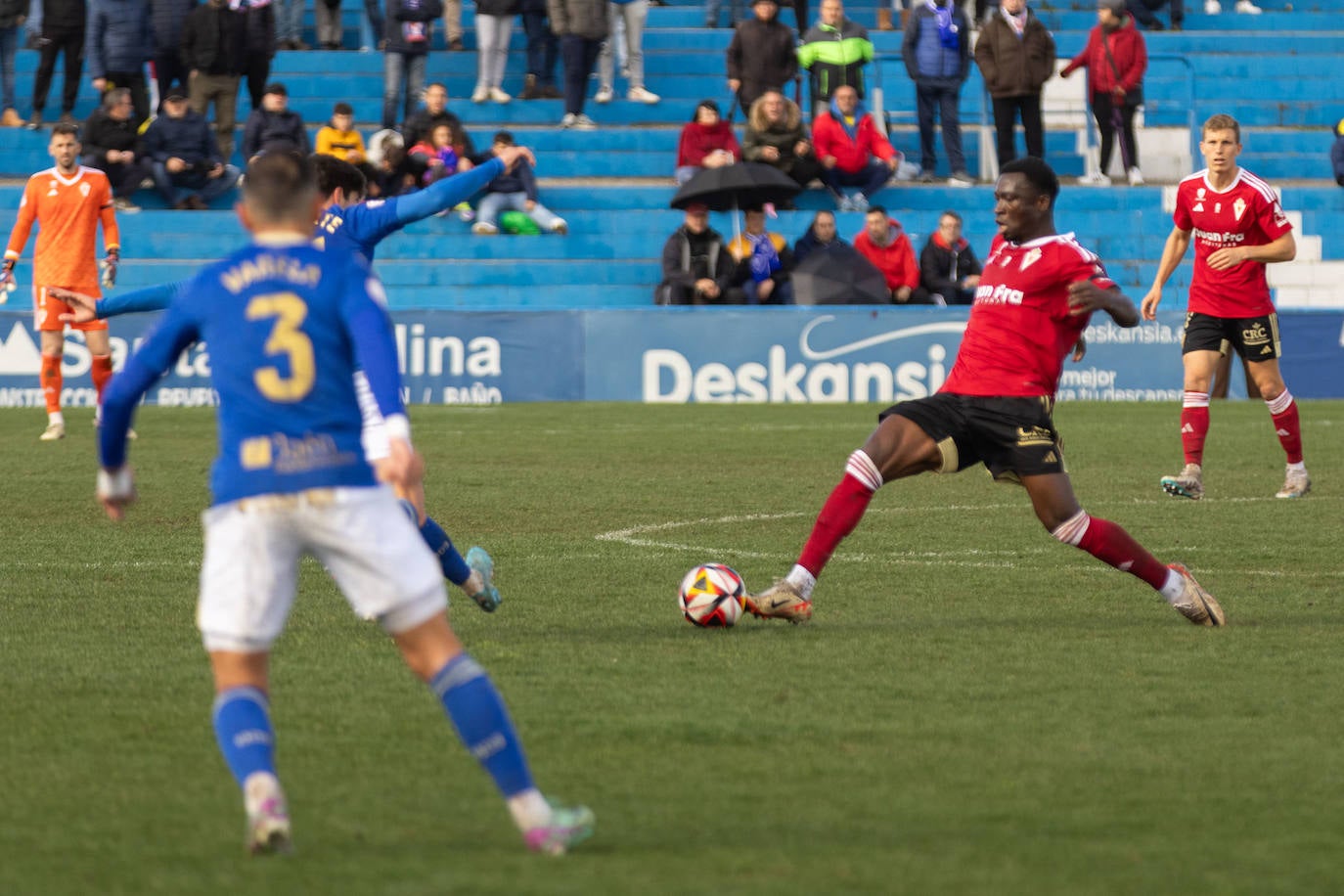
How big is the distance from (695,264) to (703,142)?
2.48m

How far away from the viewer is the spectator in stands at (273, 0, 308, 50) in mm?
26594

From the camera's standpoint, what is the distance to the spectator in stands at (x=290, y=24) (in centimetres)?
2659

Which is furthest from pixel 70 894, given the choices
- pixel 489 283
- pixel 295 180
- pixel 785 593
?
pixel 489 283

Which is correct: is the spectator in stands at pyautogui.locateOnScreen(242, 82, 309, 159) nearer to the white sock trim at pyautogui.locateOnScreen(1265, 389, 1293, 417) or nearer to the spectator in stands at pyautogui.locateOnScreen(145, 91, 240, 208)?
the spectator in stands at pyautogui.locateOnScreen(145, 91, 240, 208)

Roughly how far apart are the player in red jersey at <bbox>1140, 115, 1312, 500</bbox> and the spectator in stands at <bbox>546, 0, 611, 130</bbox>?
43.1 ft

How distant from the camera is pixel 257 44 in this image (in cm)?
2347

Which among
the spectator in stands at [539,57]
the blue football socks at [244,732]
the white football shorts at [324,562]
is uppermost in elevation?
the white football shorts at [324,562]

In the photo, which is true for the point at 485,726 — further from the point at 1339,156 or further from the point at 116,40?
the point at 1339,156

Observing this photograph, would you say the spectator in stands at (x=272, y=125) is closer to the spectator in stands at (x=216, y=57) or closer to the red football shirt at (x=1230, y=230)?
the spectator in stands at (x=216, y=57)

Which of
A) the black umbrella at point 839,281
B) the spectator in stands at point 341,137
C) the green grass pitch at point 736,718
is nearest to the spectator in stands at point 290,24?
the spectator in stands at point 341,137

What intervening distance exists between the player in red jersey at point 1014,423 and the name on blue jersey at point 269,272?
3.39 meters

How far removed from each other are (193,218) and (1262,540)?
1611cm

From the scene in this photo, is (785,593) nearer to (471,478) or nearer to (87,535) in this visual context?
(87,535)

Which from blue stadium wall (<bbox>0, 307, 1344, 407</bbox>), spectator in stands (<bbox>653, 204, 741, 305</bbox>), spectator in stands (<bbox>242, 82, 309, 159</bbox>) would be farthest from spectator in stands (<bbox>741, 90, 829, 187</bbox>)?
spectator in stands (<bbox>242, 82, 309, 159</bbox>)
